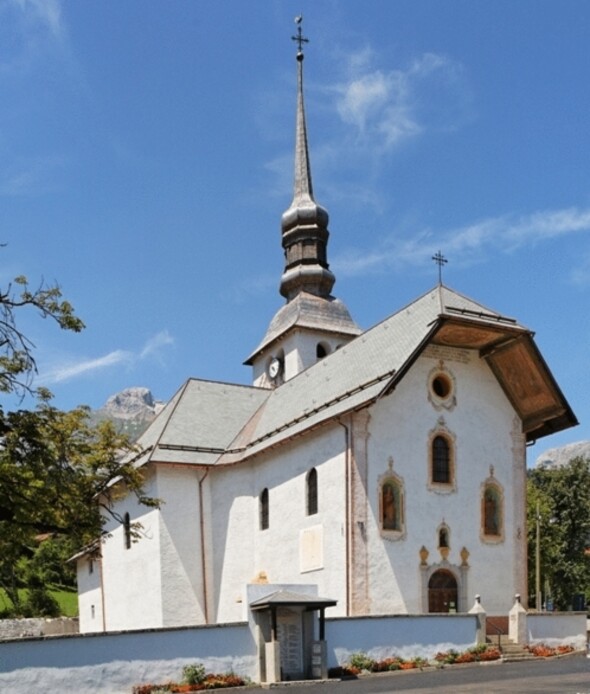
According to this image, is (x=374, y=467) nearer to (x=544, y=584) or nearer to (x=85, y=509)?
(x=85, y=509)

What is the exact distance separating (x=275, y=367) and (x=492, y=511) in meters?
22.8

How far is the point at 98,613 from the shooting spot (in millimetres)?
43281

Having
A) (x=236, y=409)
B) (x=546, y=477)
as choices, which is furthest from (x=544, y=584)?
(x=236, y=409)

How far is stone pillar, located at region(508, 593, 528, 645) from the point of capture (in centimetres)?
→ 2803

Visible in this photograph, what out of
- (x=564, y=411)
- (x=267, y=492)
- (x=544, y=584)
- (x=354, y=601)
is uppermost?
(x=564, y=411)

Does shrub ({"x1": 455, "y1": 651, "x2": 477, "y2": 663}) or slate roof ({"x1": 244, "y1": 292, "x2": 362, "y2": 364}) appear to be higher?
slate roof ({"x1": 244, "y1": 292, "x2": 362, "y2": 364})

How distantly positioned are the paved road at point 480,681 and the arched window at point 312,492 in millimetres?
7913

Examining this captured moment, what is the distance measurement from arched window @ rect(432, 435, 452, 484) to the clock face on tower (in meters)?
21.9

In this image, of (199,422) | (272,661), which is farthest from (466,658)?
(199,422)

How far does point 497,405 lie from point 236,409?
13.7 metres

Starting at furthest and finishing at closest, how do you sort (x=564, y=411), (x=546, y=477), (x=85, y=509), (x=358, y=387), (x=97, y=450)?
(x=546, y=477) → (x=564, y=411) → (x=358, y=387) → (x=97, y=450) → (x=85, y=509)

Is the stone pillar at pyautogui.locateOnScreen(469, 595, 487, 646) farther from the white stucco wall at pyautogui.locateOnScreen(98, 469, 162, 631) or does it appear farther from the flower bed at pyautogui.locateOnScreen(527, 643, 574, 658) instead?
the white stucco wall at pyautogui.locateOnScreen(98, 469, 162, 631)

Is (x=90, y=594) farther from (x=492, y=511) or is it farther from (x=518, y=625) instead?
(x=518, y=625)

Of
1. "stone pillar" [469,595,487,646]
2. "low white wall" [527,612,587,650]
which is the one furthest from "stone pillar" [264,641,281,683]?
"low white wall" [527,612,587,650]
